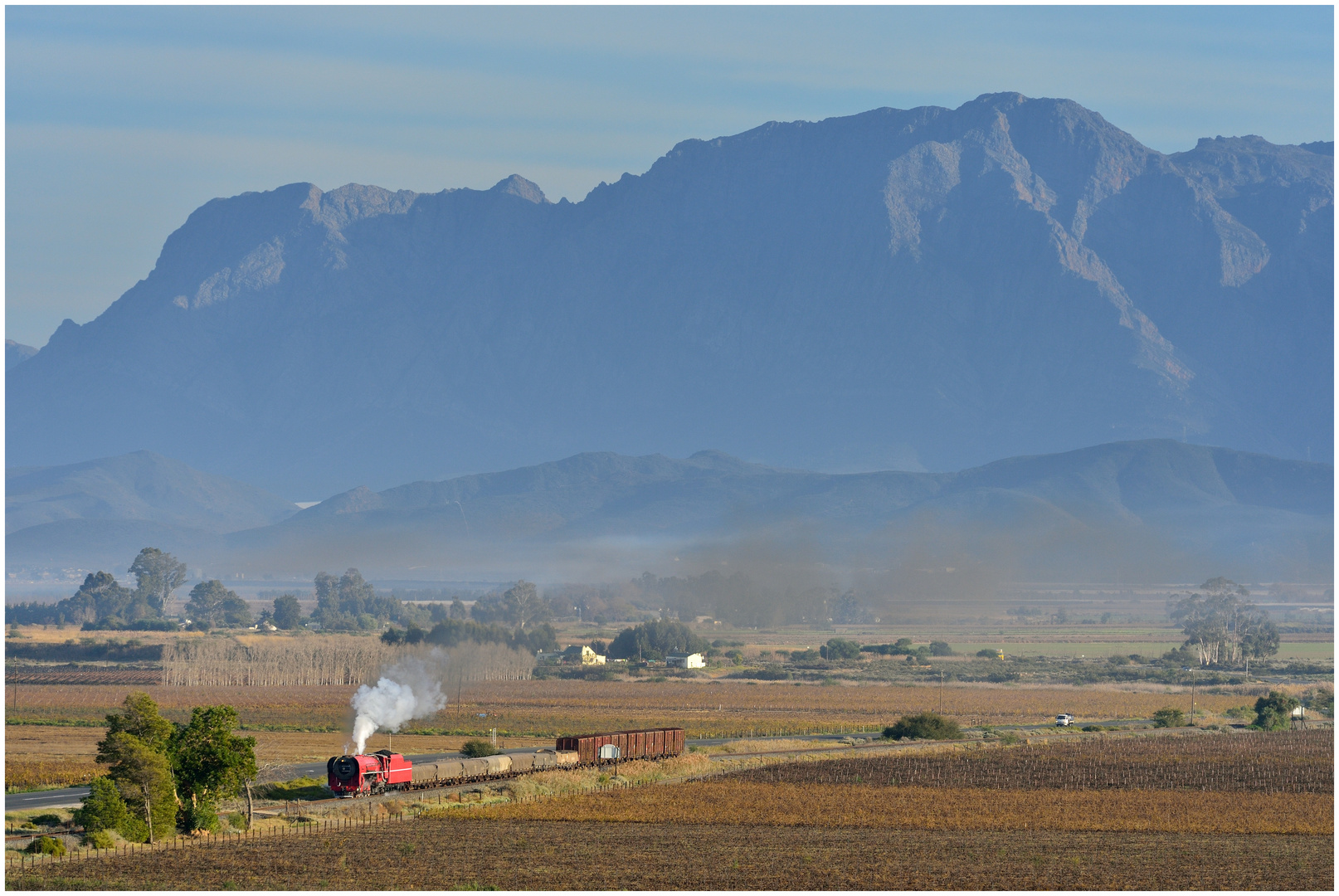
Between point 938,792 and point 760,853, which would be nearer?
point 760,853

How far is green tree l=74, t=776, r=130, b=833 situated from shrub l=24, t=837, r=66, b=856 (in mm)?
2505

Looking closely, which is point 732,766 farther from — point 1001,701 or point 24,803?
point 1001,701

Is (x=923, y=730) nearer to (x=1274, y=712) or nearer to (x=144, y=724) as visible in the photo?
(x=1274, y=712)

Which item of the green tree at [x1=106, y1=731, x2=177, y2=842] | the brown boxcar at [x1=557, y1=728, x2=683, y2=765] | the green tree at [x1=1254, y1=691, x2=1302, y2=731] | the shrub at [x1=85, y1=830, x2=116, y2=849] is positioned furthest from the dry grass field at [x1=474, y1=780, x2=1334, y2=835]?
the green tree at [x1=1254, y1=691, x2=1302, y2=731]

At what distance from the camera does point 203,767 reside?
6644cm

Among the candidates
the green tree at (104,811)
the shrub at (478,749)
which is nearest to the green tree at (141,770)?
the green tree at (104,811)

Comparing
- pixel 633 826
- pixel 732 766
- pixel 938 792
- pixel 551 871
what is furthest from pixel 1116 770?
pixel 551 871

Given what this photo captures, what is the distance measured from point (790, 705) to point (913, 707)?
11.8 m

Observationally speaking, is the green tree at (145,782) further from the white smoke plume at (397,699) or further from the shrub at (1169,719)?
the shrub at (1169,719)

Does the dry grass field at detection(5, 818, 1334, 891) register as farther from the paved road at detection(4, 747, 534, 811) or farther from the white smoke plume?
the white smoke plume

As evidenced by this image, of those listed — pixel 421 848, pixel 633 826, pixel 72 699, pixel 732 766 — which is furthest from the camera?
pixel 72 699

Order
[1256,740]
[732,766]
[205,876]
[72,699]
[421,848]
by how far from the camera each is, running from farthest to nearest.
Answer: [72,699], [1256,740], [732,766], [421,848], [205,876]

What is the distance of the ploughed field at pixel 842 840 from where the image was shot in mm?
58531

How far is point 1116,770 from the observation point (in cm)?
9944
